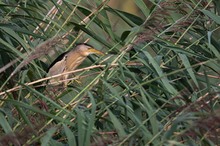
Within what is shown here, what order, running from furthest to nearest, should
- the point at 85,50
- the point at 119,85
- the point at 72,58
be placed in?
1. the point at 72,58
2. the point at 85,50
3. the point at 119,85

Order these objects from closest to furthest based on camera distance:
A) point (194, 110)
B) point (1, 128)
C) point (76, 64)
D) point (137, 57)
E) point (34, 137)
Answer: point (194, 110) → point (34, 137) → point (1, 128) → point (137, 57) → point (76, 64)

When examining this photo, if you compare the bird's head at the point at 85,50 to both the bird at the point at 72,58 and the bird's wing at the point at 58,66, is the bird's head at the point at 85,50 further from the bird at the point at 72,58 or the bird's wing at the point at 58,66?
the bird's wing at the point at 58,66

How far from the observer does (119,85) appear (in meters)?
3.69

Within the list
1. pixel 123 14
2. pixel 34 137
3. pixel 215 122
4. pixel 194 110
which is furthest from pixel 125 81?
pixel 215 122

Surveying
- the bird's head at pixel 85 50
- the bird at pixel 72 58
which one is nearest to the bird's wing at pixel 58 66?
the bird at pixel 72 58

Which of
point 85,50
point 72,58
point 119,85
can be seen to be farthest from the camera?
point 72,58

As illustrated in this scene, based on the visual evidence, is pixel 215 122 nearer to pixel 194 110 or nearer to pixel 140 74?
pixel 194 110

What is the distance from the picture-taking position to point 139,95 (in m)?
3.58

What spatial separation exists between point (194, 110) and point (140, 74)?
1139 mm

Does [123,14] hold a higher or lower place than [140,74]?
higher

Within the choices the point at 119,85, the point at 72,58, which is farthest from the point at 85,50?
the point at 119,85

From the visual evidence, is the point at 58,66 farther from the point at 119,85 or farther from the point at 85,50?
the point at 119,85

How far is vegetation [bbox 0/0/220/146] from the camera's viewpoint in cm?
300

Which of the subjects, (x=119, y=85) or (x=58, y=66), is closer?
(x=119, y=85)
